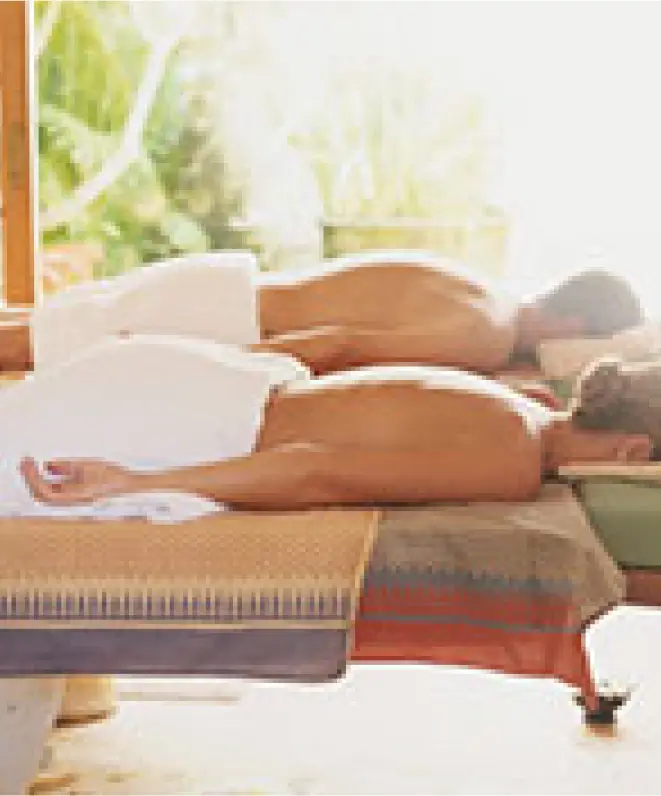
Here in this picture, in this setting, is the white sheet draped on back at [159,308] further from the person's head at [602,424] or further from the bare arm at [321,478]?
the person's head at [602,424]

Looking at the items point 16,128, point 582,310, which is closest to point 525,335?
point 582,310

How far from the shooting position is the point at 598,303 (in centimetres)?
314

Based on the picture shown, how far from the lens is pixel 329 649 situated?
2061 mm

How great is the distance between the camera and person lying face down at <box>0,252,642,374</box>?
10.1ft

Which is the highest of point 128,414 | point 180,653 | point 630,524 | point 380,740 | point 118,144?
point 118,144

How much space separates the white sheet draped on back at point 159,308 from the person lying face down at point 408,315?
0.01 m

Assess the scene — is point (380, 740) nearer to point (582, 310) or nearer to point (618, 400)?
point (618, 400)

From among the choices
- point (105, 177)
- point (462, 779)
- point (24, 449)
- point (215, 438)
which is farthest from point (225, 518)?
point (105, 177)

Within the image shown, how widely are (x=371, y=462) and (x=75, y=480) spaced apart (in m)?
0.39

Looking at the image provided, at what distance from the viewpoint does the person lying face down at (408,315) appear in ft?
10.1

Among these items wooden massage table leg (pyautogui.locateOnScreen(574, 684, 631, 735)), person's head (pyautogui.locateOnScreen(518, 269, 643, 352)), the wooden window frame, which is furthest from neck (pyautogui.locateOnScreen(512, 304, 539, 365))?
the wooden window frame

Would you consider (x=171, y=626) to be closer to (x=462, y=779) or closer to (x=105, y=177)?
(x=462, y=779)

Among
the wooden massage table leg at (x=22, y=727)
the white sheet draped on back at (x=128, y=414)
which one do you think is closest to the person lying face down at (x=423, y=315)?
the white sheet draped on back at (x=128, y=414)

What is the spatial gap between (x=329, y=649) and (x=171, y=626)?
19 cm
